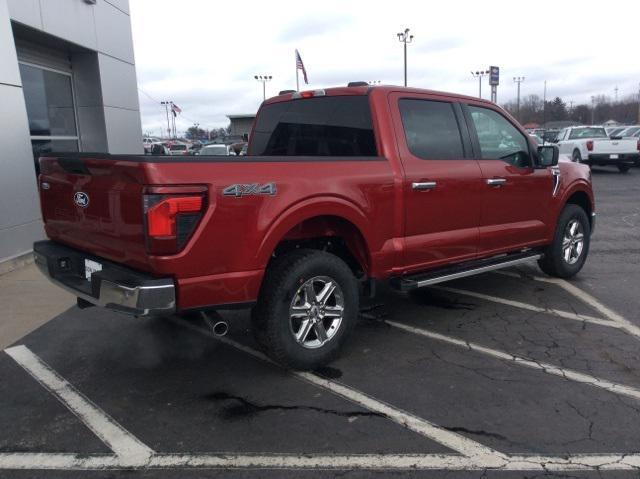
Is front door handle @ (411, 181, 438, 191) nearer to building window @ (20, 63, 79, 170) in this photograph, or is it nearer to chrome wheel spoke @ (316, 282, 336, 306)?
chrome wheel spoke @ (316, 282, 336, 306)

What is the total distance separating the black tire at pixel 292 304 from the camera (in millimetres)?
3793

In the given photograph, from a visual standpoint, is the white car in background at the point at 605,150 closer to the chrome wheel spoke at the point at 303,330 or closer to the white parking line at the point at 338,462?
the chrome wheel spoke at the point at 303,330

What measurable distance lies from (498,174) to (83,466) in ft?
13.7

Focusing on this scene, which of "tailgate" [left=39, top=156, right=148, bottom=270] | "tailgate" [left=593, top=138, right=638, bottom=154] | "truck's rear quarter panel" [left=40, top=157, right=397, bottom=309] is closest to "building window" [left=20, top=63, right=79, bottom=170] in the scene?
"tailgate" [left=39, top=156, right=148, bottom=270]

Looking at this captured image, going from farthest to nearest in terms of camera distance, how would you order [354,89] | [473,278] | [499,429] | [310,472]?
1. [473,278]
2. [354,89]
3. [499,429]
4. [310,472]

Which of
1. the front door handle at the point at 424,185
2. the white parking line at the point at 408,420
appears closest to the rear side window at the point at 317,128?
the front door handle at the point at 424,185

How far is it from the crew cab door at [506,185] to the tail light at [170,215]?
295 cm

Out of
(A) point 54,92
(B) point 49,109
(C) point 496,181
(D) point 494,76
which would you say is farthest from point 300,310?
(D) point 494,76

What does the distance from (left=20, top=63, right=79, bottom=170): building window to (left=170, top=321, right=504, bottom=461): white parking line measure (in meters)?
7.58

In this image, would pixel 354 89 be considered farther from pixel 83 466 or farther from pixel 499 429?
pixel 83 466

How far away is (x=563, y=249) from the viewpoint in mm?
6430

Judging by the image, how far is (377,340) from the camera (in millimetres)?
4766

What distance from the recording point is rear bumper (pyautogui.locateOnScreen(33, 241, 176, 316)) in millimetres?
3197

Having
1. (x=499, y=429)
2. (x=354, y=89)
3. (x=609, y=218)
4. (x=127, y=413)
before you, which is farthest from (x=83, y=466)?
(x=609, y=218)
